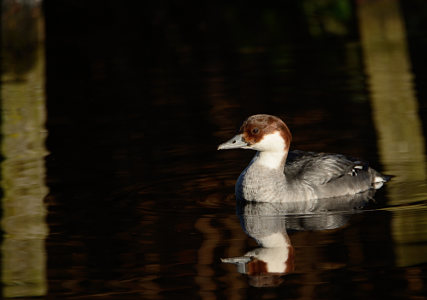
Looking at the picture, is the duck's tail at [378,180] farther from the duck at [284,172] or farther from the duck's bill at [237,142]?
the duck's bill at [237,142]

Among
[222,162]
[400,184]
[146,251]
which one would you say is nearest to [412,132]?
[400,184]

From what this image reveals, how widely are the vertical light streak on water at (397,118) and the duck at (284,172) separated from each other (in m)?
0.40

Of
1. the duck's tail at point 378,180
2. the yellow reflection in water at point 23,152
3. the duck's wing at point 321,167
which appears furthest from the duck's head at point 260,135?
the yellow reflection in water at point 23,152

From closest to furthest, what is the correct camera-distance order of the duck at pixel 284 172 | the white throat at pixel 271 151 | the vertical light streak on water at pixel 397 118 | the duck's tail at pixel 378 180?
the vertical light streak on water at pixel 397 118 < the duck at pixel 284 172 < the white throat at pixel 271 151 < the duck's tail at pixel 378 180

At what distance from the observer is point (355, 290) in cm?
661

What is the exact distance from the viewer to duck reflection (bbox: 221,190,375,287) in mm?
7266

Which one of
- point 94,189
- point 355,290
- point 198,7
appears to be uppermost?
point 198,7

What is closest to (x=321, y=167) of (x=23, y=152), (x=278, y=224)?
(x=278, y=224)

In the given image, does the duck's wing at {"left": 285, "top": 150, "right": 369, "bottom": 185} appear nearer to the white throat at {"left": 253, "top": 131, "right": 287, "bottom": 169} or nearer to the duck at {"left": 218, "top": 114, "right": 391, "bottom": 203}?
the duck at {"left": 218, "top": 114, "right": 391, "bottom": 203}

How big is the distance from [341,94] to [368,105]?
1.00 metres

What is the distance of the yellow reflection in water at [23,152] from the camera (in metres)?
7.68

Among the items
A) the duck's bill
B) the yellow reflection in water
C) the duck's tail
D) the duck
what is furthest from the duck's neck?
the yellow reflection in water

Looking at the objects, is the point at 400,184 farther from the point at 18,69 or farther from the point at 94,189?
the point at 18,69

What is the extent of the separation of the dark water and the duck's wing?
14.8 inches
